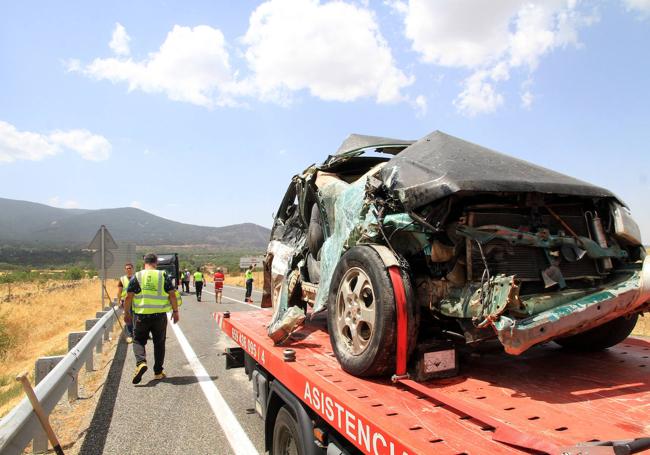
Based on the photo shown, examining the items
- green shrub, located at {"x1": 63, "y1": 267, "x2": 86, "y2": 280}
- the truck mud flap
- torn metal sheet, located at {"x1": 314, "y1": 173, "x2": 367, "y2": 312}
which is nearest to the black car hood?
torn metal sheet, located at {"x1": 314, "y1": 173, "x2": 367, "y2": 312}

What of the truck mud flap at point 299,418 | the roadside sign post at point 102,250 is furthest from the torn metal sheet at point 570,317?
the roadside sign post at point 102,250

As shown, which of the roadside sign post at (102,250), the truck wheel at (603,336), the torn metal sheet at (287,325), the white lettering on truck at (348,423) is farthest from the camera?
the roadside sign post at (102,250)

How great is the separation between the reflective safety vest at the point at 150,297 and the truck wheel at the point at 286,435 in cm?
413

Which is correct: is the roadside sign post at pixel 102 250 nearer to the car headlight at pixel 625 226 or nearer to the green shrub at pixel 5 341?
the green shrub at pixel 5 341

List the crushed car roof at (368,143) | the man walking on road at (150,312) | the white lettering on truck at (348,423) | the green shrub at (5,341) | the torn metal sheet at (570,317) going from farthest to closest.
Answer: the green shrub at (5,341)
the man walking on road at (150,312)
the crushed car roof at (368,143)
the torn metal sheet at (570,317)
the white lettering on truck at (348,423)

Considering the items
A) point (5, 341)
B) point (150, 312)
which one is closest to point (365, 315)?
point (150, 312)

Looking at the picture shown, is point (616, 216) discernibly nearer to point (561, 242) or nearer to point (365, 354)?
point (561, 242)

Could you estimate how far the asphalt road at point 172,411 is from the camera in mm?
4633

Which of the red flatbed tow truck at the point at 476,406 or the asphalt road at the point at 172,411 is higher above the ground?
the red flatbed tow truck at the point at 476,406

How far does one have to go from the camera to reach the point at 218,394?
6.38m

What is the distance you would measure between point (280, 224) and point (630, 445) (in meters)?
5.39

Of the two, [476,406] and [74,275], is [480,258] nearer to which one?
[476,406]

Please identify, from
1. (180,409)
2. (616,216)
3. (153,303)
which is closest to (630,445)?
(616,216)

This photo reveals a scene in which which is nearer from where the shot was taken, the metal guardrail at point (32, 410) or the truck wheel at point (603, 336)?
the metal guardrail at point (32, 410)
